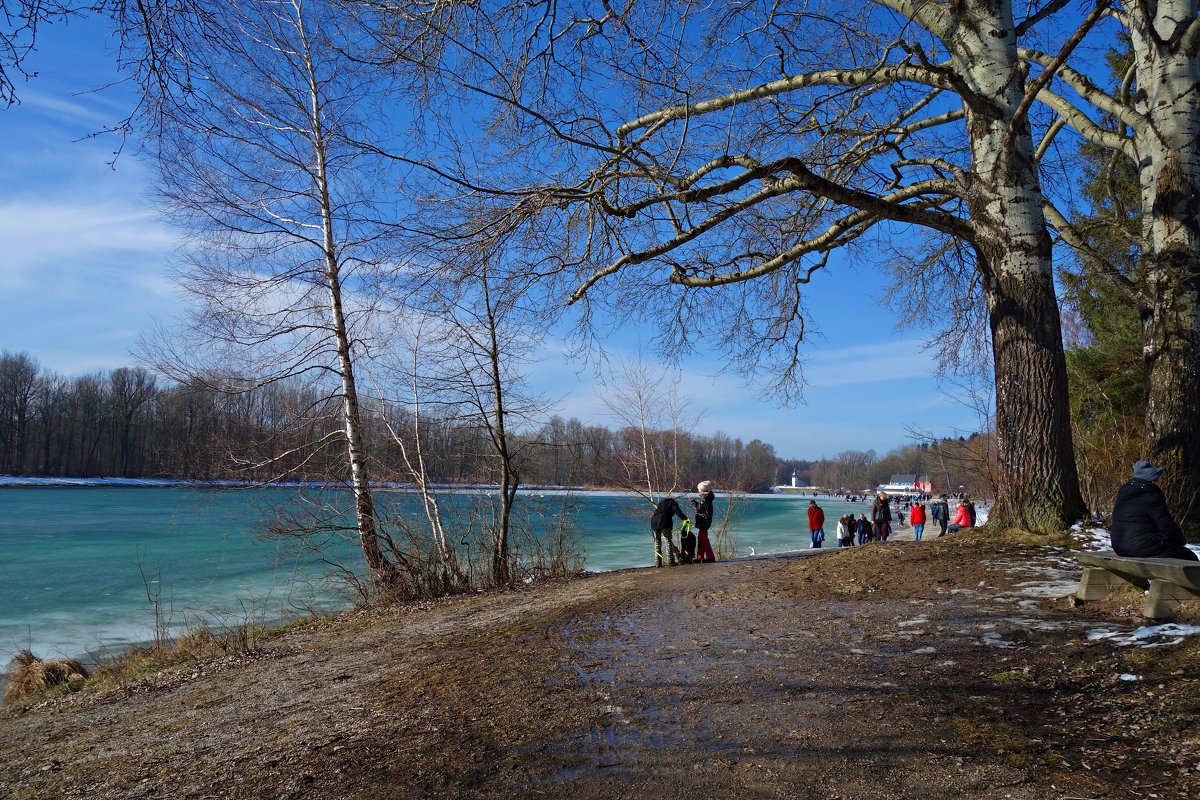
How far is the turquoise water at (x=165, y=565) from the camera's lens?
12.2 meters

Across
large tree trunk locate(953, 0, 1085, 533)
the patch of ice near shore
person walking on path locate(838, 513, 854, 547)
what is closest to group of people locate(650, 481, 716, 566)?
large tree trunk locate(953, 0, 1085, 533)

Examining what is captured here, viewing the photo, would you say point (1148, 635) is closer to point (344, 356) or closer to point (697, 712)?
point (697, 712)

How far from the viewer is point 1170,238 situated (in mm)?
7812

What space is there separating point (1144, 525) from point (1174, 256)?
3795 mm

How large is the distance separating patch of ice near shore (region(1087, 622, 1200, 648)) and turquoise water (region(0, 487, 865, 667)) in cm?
889

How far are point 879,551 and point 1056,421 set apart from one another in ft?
7.09

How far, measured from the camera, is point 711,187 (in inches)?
293

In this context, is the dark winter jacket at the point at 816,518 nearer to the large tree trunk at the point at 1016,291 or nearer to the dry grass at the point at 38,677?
the large tree trunk at the point at 1016,291

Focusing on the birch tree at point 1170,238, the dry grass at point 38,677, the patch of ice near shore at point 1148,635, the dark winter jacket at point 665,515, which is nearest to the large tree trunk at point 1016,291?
the birch tree at point 1170,238

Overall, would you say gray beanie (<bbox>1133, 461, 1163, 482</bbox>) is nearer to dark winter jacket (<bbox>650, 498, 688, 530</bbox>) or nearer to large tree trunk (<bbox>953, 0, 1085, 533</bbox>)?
large tree trunk (<bbox>953, 0, 1085, 533</bbox>)

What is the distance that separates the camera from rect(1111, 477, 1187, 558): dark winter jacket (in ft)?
17.4

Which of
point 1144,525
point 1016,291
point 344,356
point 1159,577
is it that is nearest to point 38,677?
point 344,356

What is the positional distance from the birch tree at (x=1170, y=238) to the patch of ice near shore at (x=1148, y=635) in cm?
339

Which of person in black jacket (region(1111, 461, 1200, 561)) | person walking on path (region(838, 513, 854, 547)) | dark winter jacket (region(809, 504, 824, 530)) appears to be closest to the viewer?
person in black jacket (region(1111, 461, 1200, 561))
